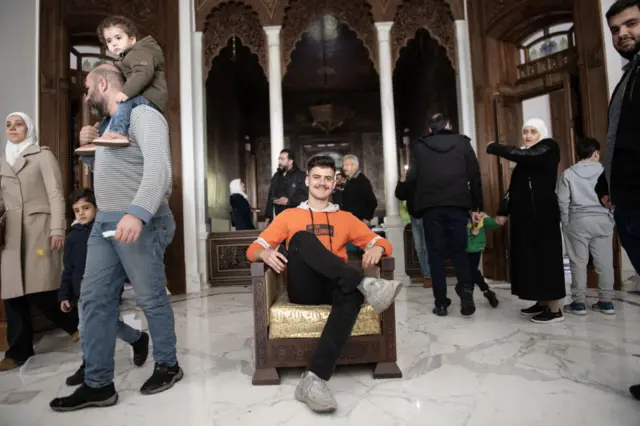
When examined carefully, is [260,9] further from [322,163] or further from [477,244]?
[322,163]

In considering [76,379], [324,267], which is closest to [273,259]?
[324,267]

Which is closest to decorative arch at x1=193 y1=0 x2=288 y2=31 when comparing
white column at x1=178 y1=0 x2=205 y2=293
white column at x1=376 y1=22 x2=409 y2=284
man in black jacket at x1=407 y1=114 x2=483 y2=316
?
white column at x1=178 y1=0 x2=205 y2=293

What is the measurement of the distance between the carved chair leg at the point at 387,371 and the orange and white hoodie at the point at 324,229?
0.57 metres

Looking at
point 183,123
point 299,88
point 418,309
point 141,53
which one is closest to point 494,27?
point 418,309

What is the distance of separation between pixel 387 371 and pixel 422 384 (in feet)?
0.57

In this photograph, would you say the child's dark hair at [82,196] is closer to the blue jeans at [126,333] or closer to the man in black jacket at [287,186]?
the blue jeans at [126,333]

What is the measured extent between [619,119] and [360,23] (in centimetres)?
486

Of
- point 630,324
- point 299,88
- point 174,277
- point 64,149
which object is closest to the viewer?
point 630,324

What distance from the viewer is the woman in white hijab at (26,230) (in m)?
2.52

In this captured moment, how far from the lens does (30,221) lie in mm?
2607

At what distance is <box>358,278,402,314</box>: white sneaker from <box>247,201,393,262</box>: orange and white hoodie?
378 mm

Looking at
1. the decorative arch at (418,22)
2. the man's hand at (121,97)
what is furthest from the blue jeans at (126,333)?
the decorative arch at (418,22)

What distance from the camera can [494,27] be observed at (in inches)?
200

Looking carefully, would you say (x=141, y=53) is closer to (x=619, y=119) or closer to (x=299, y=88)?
(x=619, y=119)
